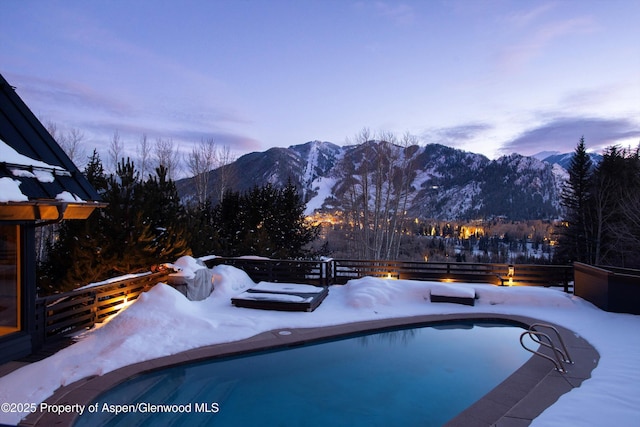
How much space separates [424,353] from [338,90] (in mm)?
20906

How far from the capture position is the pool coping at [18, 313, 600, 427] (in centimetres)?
387

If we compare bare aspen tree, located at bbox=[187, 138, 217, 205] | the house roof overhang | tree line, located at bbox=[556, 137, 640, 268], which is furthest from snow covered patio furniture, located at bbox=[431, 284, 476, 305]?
bare aspen tree, located at bbox=[187, 138, 217, 205]

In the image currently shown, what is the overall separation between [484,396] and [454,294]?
510cm

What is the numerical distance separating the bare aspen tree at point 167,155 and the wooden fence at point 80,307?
1921cm

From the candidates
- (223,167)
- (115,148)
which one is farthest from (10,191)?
(115,148)

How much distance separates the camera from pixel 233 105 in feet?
111

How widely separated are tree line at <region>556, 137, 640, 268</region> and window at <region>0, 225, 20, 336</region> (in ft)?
81.4

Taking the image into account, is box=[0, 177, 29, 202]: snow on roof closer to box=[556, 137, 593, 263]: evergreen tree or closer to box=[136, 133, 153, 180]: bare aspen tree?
box=[136, 133, 153, 180]: bare aspen tree

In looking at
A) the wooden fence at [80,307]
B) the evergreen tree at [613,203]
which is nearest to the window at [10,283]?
the wooden fence at [80,307]

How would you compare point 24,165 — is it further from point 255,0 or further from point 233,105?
point 233,105

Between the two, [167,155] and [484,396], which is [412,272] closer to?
[484,396]

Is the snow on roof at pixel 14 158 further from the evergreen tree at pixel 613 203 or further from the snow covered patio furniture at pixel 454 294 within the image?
the evergreen tree at pixel 613 203

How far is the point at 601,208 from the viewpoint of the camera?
2227 centimetres

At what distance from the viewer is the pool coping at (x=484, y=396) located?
12.7 feet
